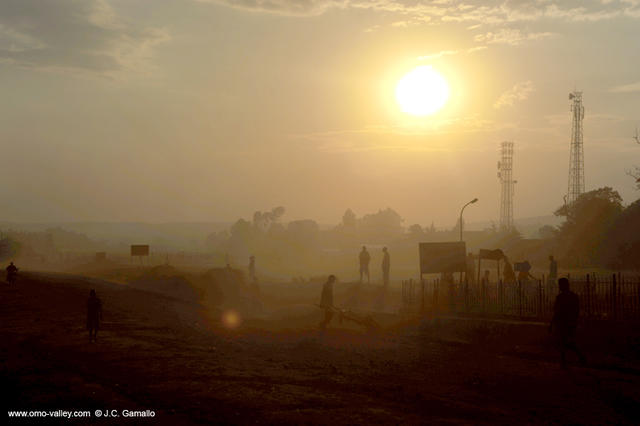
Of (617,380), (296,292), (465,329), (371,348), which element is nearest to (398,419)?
(617,380)

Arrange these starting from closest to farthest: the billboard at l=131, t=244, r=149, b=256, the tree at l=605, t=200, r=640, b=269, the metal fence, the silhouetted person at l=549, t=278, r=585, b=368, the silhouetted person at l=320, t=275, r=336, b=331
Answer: the silhouetted person at l=549, t=278, r=585, b=368
the metal fence
the silhouetted person at l=320, t=275, r=336, b=331
the tree at l=605, t=200, r=640, b=269
the billboard at l=131, t=244, r=149, b=256

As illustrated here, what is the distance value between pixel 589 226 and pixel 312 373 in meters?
56.1

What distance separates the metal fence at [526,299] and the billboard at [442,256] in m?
0.95

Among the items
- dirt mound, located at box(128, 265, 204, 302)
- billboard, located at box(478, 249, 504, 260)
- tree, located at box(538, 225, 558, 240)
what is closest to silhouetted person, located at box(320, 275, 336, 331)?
billboard, located at box(478, 249, 504, 260)

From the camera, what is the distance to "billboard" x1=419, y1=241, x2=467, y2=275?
31891 mm

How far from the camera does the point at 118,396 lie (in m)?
12.5

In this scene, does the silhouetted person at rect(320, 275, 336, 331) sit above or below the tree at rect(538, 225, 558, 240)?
below

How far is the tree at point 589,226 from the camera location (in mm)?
61531

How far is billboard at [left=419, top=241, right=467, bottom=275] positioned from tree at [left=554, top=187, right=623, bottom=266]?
1278 inches

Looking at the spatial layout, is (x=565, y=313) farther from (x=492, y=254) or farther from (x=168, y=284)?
(x=168, y=284)

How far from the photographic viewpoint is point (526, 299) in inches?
1046

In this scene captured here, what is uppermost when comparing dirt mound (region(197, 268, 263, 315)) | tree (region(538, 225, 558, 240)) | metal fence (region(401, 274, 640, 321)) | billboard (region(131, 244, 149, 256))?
tree (region(538, 225, 558, 240))

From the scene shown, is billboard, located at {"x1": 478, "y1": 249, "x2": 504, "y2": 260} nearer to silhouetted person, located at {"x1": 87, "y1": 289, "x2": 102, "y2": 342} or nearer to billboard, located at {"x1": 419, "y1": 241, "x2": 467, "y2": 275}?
billboard, located at {"x1": 419, "y1": 241, "x2": 467, "y2": 275}

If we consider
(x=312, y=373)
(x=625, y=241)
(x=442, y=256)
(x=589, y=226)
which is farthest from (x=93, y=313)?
(x=589, y=226)
